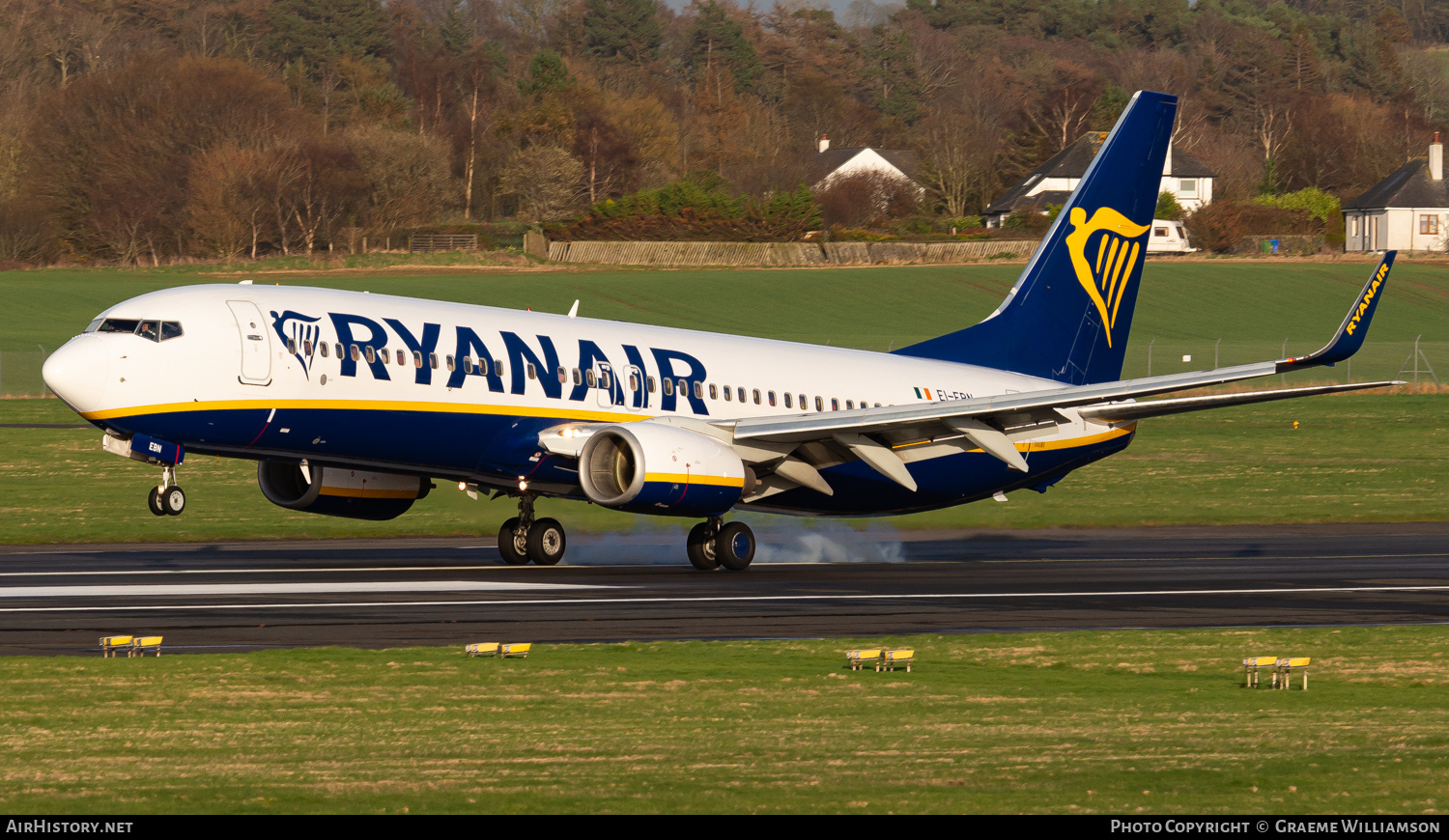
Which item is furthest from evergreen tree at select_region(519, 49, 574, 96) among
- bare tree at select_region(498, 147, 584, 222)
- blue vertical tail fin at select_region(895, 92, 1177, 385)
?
blue vertical tail fin at select_region(895, 92, 1177, 385)

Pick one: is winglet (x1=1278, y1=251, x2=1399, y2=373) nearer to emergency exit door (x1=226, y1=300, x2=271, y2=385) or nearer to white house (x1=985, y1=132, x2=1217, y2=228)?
emergency exit door (x1=226, y1=300, x2=271, y2=385)

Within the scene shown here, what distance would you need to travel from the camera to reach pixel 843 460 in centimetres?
3466

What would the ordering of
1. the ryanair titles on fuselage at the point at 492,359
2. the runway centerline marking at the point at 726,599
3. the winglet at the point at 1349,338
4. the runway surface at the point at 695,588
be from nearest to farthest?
the runway surface at the point at 695,588 < the runway centerline marking at the point at 726,599 < the winglet at the point at 1349,338 < the ryanair titles on fuselage at the point at 492,359

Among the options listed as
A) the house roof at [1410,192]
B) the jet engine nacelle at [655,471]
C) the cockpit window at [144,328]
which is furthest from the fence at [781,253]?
the cockpit window at [144,328]

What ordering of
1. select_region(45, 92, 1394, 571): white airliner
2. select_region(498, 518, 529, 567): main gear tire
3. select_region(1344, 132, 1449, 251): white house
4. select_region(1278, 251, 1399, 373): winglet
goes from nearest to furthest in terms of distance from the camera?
select_region(45, 92, 1394, 571): white airliner → select_region(1278, 251, 1399, 373): winglet → select_region(498, 518, 529, 567): main gear tire → select_region(1344, 132, 1449, 251): white house

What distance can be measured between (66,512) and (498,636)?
87.6ft

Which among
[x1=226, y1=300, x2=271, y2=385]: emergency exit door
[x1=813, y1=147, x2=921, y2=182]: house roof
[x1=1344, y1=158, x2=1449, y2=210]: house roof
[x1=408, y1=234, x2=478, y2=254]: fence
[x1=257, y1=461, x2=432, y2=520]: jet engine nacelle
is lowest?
[x1=257, y1=461, x2=432, y2=520]: jet engine nacelle

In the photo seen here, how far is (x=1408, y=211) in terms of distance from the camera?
157250mm

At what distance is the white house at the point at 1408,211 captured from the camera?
15688 centimetres

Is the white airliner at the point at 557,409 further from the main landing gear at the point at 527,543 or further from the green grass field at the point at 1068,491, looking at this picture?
the green grass field at the point at 1068,491

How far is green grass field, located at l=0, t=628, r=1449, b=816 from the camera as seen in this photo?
12.3 m

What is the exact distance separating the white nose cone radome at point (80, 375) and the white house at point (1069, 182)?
424 ft

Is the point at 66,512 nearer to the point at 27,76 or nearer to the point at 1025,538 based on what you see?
the point at 1025,538

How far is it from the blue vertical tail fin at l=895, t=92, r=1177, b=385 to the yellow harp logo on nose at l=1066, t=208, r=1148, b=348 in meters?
0.02
